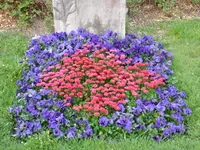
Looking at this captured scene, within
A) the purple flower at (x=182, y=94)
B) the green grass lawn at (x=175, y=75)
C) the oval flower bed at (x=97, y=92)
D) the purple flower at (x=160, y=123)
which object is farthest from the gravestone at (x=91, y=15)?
the purple flower at (x=160, y=123)

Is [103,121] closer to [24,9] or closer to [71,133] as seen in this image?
[71,133]

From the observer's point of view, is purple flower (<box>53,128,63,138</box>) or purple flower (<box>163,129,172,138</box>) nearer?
purple flower (<box>53,128,63,138</box>)

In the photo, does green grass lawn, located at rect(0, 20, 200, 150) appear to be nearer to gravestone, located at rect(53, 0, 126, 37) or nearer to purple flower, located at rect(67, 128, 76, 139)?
purple flower, located at rect(67, 128, 76, 139)

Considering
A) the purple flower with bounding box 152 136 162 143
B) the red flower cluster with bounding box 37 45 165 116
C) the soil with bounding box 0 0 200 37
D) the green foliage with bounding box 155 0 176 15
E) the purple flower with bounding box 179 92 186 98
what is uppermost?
the green foliage with bounding box 155 0 176 15

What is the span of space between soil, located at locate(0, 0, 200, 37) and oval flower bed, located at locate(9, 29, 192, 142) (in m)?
1.06

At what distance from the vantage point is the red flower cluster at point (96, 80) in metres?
3.83

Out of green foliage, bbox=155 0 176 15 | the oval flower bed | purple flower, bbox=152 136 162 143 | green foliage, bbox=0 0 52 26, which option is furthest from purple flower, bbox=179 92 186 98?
green foliage, bbox=0 0 52 26

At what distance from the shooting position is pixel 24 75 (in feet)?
14.8

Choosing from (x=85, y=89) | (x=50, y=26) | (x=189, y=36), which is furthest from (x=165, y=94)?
(x=50, y=26)

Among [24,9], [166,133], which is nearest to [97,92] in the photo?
[166,133]

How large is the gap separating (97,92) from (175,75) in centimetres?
123

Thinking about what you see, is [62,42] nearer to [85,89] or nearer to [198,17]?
[85,89]

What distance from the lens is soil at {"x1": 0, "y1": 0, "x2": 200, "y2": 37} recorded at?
19.8ft

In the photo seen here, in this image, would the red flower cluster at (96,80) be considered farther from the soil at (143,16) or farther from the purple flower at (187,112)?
the soil at (143,16)
